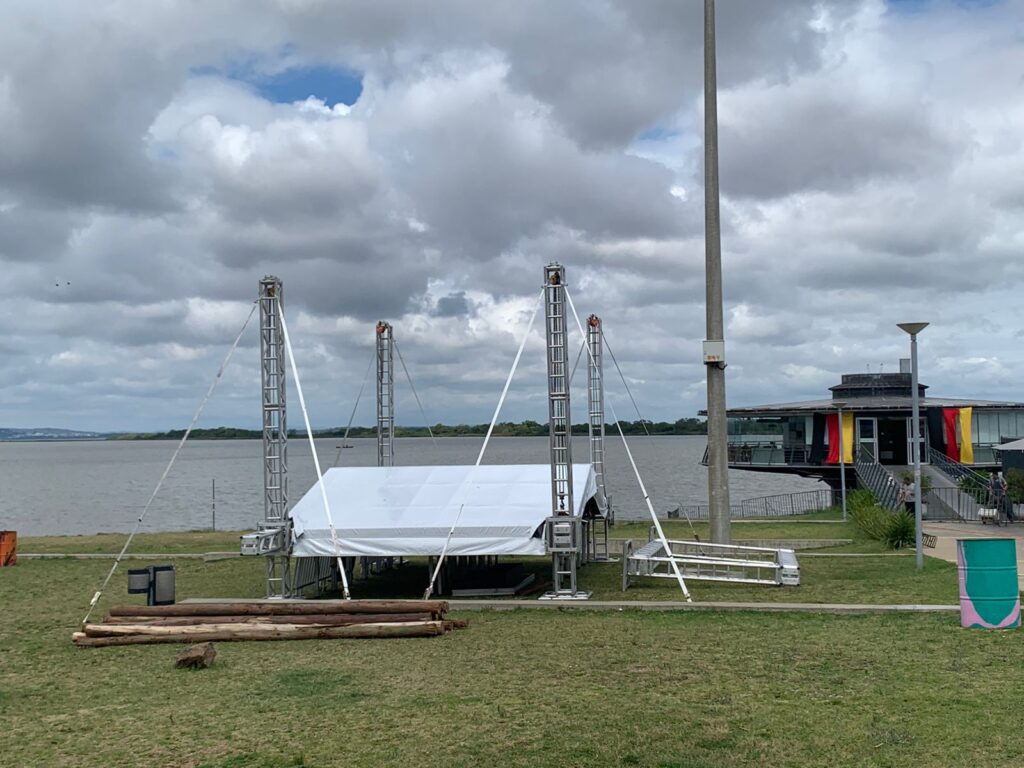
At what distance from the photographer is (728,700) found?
9953mm

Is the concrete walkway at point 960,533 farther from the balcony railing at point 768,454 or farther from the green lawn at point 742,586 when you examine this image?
the balcony railing at point 768,454

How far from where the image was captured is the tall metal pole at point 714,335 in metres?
22.5

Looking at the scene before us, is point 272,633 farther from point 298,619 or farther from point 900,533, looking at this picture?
point 900,533

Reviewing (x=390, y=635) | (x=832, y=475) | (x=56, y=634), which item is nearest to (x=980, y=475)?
(x=832, y=475)

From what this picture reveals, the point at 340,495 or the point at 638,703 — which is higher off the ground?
the point at 340,495

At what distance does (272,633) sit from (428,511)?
5.34 metres

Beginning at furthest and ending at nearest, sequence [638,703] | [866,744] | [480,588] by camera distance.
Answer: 1. [480,588]
2. [638,703]
3. [866,744]

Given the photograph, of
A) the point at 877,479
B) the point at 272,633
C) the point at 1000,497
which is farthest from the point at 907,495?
the point at 272,633

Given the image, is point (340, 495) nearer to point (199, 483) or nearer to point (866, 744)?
point (866, 744)

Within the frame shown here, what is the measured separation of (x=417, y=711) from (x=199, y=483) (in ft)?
308

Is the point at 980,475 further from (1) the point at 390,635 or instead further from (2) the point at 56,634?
(2) the point at 56,634

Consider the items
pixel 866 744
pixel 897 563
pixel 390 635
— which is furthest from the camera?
pixel 897 563

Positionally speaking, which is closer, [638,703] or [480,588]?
[638,703]

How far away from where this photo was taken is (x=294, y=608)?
15.6 m
